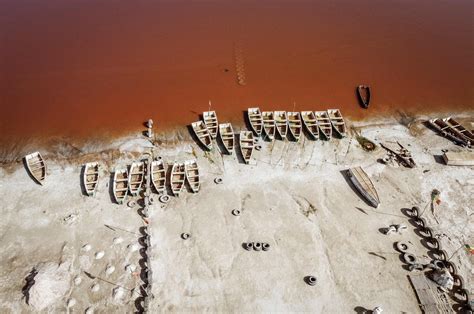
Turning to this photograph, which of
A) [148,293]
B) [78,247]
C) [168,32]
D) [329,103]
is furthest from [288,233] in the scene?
[168,32]

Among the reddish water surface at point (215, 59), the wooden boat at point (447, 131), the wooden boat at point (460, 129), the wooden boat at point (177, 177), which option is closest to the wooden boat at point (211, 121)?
the reddish water surface at point (215, 59)

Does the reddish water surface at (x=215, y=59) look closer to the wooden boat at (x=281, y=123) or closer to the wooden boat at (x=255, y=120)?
the wooden boat at (x=255, y=120)

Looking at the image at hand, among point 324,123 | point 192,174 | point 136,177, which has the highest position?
point 324,123

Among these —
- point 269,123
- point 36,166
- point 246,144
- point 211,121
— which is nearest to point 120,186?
point 36,166

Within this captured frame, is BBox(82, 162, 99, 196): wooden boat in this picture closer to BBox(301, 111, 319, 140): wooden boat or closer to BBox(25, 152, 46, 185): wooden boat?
BBox(25, 152, 46, 185): wooden boat

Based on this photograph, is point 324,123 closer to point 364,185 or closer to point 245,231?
point 364,185

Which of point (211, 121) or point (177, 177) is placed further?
point (211, 121)
